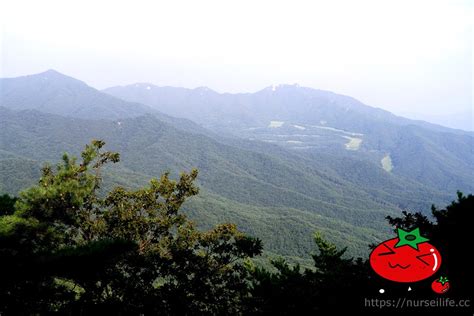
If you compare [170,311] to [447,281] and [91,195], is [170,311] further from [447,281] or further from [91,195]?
[447,281]

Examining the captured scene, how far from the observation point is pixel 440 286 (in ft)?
27.9

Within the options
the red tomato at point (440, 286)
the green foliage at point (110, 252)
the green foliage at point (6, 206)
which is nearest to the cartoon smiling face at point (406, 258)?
the red tomato at point (440, 286)

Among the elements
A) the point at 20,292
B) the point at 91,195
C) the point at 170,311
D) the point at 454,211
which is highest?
the point at 454,211

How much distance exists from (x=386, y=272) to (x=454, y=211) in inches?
135

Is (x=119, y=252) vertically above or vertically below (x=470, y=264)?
below

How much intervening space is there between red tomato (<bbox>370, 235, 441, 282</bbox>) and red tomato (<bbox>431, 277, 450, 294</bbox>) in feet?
0.64

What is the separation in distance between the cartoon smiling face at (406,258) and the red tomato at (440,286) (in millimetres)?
195

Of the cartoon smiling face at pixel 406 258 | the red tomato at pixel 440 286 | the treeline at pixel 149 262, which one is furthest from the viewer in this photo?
the treeline at pixel 149 262

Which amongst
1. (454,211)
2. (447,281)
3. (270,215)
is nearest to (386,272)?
(447,281)

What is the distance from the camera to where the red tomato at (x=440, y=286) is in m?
8.46

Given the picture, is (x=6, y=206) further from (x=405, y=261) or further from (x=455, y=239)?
(x=455, y=239)

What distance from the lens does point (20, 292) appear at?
1216 centimetres

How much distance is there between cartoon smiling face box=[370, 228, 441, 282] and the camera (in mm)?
8594

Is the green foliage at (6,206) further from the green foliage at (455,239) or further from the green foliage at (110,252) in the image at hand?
the green foliage at (455,239)
